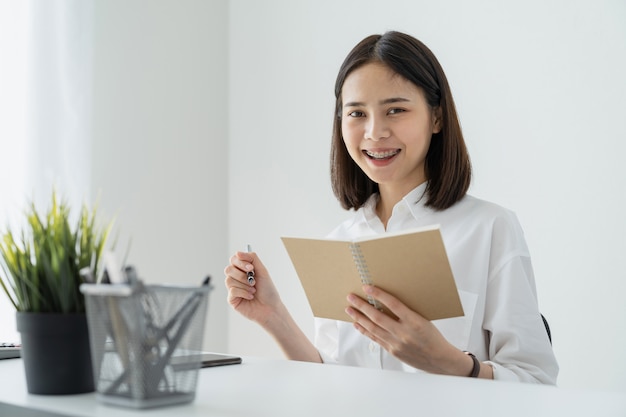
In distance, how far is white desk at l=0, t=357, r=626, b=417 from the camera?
808mm

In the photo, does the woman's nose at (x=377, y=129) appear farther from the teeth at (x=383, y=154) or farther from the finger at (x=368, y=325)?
the finger at (x=368, y=325)

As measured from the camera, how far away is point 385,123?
69.3 inches

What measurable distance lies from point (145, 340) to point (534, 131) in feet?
7.08

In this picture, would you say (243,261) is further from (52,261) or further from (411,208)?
(52,261)

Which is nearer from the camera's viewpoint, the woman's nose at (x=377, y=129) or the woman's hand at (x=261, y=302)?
the woman's hand at (x=261, y=302)

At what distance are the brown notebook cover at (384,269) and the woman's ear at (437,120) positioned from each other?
24.4 inches

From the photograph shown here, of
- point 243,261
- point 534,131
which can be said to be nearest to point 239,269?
point 243,261

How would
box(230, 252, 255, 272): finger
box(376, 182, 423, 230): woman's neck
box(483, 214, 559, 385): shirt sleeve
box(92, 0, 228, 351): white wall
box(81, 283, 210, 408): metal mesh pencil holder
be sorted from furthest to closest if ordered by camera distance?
box(92, 0, 228, 351): white wall → box(376, 182, 423, 230): woman's neck → box(230, 252, 255, 272): finger → box(483, 214, 559, 385): shirt sleeve → box(81, 283, 210, 408): metal mesh pencil holder

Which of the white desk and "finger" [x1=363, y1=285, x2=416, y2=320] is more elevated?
"finger" [x1=363, y1=285, x2=416, y2=320]

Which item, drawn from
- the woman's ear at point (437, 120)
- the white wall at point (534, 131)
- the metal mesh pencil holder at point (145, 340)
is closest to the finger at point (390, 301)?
the metal mesh pencil holder at point (145, 340)

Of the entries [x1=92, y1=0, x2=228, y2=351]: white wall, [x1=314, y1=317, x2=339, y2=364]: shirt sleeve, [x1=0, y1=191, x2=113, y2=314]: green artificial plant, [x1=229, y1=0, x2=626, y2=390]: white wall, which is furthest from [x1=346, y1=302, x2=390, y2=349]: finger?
[x1=92, y1=0, x2=228, y2=351]: white wall

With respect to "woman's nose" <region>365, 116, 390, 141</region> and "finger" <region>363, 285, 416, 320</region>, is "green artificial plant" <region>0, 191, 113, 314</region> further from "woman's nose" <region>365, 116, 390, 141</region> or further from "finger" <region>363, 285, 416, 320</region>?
"woman's nose" <region>365, 116, 390, 141</region>

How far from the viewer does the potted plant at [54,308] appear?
2.92ft

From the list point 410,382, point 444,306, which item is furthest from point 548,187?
point 410,382
